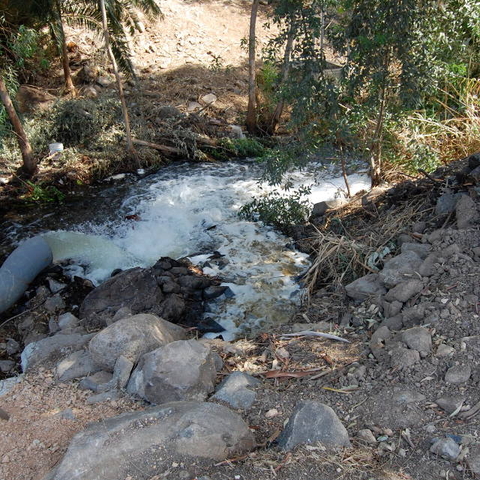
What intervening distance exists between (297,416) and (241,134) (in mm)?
9727

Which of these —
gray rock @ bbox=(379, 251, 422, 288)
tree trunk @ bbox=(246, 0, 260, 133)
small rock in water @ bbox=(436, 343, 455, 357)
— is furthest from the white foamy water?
small rock in water @ bbox=(436, 343, 455, 357)

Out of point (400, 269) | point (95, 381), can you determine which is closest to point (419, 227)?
point (400, 269)

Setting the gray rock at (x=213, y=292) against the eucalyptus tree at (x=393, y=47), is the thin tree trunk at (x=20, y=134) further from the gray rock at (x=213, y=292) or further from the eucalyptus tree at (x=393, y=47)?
the eucalyptus tree at (x=393, y=47)

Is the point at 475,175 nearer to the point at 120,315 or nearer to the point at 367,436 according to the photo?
the point at 367,436

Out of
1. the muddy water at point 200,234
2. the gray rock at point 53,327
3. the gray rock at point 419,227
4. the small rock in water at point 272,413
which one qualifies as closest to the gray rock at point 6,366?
the gray rock at point 53,327

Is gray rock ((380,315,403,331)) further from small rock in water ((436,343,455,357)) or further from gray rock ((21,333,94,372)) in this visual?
gray rock ((21,333,94,372))

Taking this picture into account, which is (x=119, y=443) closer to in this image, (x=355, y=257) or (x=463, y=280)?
(x=463, y=280)

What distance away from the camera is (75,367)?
3.91 metres

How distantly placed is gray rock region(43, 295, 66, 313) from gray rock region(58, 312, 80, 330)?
1.51 feet

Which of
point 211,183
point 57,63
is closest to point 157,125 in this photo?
point 211,183

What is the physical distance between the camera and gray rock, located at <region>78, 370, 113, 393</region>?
3.63 metres

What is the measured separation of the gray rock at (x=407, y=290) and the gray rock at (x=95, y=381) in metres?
2.57

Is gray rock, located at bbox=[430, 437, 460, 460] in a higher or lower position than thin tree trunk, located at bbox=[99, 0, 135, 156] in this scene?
lower

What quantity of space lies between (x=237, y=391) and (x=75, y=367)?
1.41 metres
